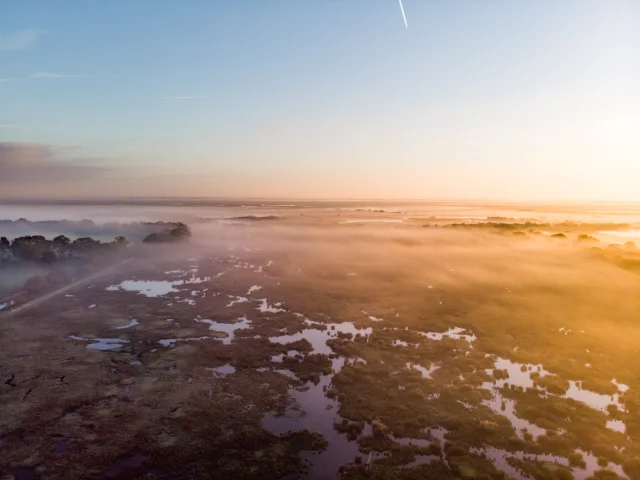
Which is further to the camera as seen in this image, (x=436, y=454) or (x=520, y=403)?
(x=520, y=403)

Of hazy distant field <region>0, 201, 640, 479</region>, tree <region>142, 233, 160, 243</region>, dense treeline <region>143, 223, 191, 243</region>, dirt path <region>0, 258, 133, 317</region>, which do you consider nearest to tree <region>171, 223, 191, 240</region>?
dense treeline <region>143, 223, 191, 243</region>

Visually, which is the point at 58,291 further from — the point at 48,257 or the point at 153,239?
the point at 153,239

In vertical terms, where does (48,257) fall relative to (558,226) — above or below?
below

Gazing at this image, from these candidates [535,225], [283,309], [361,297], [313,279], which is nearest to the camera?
[283,309]

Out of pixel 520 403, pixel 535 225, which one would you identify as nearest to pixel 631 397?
pixel 520 403

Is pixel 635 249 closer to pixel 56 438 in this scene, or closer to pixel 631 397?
pixel 631 397

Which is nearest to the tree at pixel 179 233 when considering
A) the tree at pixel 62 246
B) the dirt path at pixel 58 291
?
the tree at pixel 62 246

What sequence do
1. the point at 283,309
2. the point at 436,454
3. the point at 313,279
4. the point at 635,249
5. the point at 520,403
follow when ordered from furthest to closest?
the point at 635,249 → the point at 313,279 → the point at 283,309 → the point at 520,403 → the point at 436,454

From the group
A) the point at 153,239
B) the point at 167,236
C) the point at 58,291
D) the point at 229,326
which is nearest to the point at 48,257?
the point at 58,291

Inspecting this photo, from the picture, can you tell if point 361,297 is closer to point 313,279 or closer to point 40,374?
point 313,279
